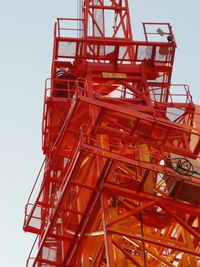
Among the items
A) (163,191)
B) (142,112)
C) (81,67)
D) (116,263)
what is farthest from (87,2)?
(116,263)

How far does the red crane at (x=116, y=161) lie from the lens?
22406 millimetres

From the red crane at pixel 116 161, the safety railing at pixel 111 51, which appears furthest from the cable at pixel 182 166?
the safety railing at pixel 111 51

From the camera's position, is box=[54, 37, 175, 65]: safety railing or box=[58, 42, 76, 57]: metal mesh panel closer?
box=[54, 37, 175, 65]: safety railing

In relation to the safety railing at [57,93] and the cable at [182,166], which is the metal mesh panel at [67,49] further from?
the cable at [182,166]

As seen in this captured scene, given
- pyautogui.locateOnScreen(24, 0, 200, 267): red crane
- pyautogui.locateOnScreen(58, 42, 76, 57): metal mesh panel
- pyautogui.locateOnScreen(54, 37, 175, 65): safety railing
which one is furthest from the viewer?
pyautogui.locateOnScreen(58, 42, 76, 57): metal mesh panel

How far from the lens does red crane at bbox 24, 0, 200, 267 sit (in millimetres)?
22406

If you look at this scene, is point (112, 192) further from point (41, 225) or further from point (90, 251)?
point (41, 225)

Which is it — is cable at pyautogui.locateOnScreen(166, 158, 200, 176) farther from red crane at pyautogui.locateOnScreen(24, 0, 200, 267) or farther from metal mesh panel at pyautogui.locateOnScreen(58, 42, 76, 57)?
metal mesh panel at pyautogui.locateOnScreen(58, 42, 76, 57)

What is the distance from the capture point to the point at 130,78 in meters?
28.2

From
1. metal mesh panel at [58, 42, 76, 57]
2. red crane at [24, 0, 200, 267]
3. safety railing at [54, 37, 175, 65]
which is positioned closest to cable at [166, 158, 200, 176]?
red crane at [24, 0, 200, 267]

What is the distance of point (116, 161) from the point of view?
22516mm

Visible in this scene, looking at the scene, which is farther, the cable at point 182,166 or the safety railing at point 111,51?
the safety railing at point 111,51

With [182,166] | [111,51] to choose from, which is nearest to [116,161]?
[182,166]

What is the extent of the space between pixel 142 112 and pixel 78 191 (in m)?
3.53
